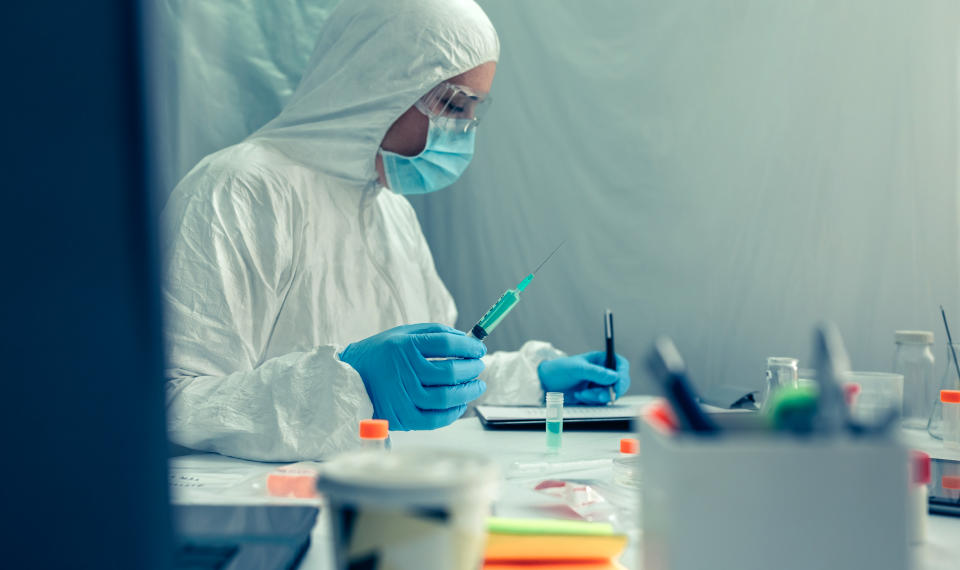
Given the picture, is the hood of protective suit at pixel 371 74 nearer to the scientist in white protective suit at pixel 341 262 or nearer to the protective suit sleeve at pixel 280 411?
the scientist in white protective suit at pixel 341 262

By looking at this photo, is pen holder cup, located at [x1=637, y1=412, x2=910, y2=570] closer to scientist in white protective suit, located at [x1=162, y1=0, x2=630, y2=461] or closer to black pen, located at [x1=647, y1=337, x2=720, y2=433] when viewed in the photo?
black pen, located at [x1=647, y1=337, x2=720, y2=433]

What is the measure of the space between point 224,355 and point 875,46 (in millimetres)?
A: 1593

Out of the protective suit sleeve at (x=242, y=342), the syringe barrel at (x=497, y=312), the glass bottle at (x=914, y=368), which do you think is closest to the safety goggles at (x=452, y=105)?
the protective suit sleeve at (x=242, y=342)

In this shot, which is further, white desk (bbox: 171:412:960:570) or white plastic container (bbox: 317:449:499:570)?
white desk (bbox: 171:412:960:570)

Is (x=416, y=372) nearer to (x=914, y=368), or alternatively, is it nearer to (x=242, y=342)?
(x=242, y=342)

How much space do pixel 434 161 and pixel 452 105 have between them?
13cm

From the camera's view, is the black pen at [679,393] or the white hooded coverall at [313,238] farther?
the white hooded coverall at [313,238]

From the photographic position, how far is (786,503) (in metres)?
0.32

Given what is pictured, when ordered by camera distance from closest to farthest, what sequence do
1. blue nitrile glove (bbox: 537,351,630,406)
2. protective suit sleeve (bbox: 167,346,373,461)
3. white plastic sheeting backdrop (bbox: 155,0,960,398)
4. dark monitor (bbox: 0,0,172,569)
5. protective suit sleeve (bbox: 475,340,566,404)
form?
dark monitor (bbox: 0,0,172,569) < protective suit sleeve (bbox: 167,346,373,461) < blue nitrile glove (bbox: 537,351,630,406) < protective suit sleeve (bbox: 475,340,566,404) < white plastic sheeting backdrop (bbox: 155,0,960,398)

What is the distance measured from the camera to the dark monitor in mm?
239

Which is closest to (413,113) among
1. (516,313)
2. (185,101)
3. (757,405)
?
(185,101)

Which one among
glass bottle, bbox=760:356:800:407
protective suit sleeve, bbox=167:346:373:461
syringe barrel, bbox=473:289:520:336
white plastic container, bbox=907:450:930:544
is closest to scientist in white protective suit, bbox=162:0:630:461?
protective suit sleeve, bbox=167:346:373:461

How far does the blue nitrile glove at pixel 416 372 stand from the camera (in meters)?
0.98

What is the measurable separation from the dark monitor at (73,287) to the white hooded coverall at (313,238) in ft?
2.34
